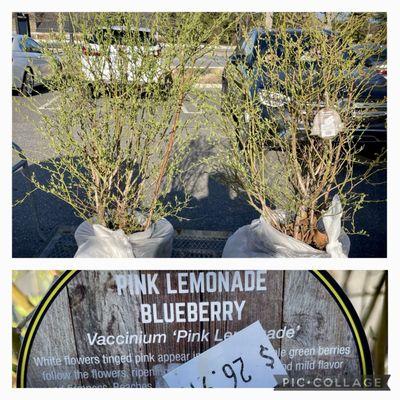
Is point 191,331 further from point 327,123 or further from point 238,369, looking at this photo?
point 327,123

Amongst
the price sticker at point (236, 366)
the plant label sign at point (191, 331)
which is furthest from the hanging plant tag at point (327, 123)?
the price sticker at point (236, 366)

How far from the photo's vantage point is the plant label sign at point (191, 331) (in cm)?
159

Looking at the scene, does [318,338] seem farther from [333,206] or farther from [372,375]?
[333,206]

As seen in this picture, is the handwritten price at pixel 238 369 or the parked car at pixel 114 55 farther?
the parked car at pixel 114 55

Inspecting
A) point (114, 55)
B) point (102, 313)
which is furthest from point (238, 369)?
point (114, 55)

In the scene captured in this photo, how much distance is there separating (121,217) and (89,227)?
204 millimetres

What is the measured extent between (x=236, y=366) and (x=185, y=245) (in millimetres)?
1108

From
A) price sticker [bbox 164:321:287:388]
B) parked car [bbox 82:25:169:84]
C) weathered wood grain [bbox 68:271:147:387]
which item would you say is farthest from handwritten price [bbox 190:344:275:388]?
parked car [bbox 82:25:169:84]

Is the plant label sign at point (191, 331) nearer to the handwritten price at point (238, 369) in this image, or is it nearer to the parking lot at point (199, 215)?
the handwritten price at point (238, 369)

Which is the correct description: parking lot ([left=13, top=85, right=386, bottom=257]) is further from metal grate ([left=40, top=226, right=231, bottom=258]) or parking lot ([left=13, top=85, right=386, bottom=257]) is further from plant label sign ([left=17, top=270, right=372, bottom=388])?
plant label sign ([left=17, top=270, right=372, bottom=388])

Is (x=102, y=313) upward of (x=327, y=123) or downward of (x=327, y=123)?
downward

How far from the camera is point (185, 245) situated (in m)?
2.71

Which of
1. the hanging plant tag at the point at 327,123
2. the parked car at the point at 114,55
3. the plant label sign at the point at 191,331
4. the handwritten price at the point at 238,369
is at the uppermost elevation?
the parked car at the point at 114,55

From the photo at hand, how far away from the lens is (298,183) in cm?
234
